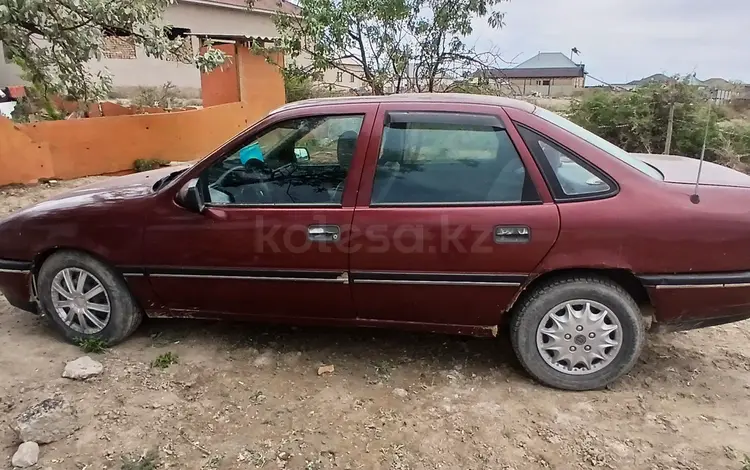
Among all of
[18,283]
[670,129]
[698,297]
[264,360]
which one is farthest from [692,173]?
[670,129]

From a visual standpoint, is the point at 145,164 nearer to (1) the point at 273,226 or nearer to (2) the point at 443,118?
(1) the point at 273,226

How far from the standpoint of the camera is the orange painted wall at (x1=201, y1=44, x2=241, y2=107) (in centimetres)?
1106

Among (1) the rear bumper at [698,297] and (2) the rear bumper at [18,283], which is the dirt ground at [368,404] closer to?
(2) the rear bumper at [18,283]

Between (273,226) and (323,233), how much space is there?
0.31 meters

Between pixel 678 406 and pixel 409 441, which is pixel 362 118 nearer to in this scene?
pixel 409 441

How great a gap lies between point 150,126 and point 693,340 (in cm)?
917

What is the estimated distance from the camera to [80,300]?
363 cm

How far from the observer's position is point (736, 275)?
2.87 meters

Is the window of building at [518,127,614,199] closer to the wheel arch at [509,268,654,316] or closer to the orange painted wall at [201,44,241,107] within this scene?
the wheel arch at [509,268,654,316]

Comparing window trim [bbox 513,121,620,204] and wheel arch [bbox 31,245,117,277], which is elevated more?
window trim [bbox 513,121,620,204]

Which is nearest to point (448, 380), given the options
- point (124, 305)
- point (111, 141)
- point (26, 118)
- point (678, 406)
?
point (678, 406)

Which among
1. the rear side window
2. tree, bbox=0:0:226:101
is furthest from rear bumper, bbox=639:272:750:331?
tree, bbox=0:0:226:101

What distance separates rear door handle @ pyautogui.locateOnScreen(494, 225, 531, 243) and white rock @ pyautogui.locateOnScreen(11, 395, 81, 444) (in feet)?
7.96

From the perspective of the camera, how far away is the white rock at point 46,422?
8.98 ft
